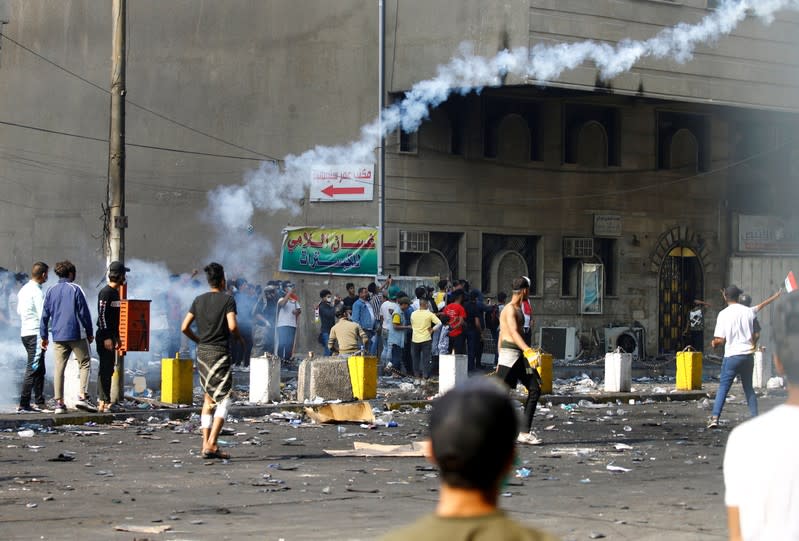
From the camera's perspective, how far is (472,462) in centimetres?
266

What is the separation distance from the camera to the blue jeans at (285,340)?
2338 centimetres

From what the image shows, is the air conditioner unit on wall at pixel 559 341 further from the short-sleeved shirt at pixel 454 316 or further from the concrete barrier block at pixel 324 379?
the concrete barrier block at pixel 324 379

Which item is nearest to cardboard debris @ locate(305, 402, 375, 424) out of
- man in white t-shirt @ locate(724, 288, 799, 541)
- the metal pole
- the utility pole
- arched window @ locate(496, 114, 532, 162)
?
the utility pole

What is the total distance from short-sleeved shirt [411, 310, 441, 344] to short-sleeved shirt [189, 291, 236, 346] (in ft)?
32.9

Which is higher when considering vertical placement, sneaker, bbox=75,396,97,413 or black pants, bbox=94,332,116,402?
black pants, bbox=94,332,116,402

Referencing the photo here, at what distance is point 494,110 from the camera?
97.2ft

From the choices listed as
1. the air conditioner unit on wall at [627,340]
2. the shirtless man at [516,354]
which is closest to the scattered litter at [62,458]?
the shirtless man at [516,354]

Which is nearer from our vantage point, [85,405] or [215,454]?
[215,454]

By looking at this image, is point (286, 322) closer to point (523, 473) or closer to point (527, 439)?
point (527, 439)

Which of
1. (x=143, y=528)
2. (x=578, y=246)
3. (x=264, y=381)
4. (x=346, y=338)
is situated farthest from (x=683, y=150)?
(x=143, y=528)

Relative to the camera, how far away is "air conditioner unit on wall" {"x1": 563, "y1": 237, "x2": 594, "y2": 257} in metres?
30.7

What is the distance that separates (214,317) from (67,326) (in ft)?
12.0

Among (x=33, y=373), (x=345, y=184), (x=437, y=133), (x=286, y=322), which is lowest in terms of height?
(x=33, y=373)

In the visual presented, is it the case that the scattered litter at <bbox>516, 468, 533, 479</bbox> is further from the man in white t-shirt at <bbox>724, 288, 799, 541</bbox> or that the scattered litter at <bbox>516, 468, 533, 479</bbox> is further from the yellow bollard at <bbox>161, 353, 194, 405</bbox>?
the man in white t-shirt at <bbox>724, 288, 799, 541</bbox>
